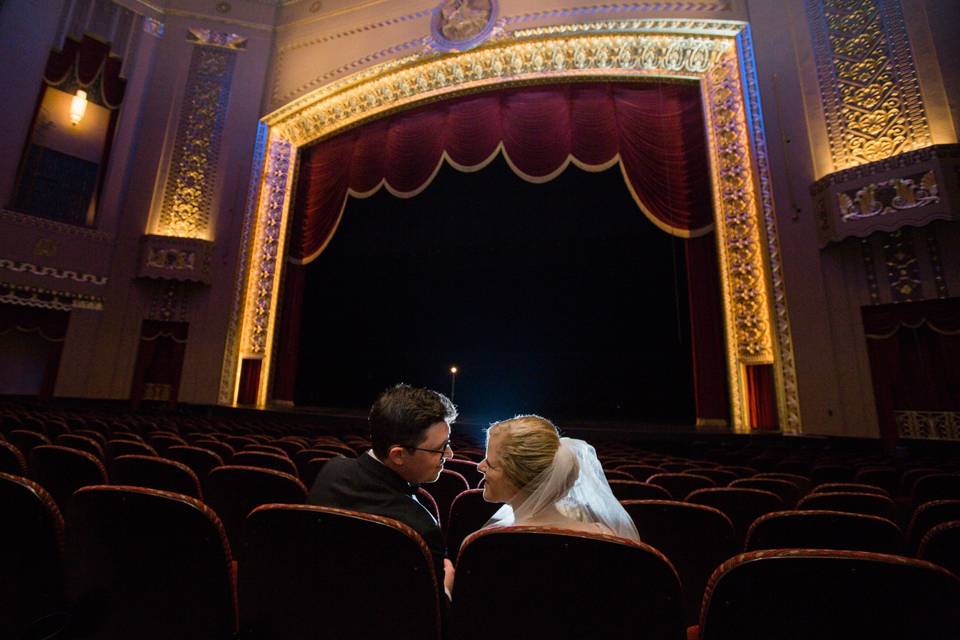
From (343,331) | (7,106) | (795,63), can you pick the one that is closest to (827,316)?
(795,63)

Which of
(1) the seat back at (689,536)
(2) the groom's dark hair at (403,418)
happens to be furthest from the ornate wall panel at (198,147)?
(1) the seat back at (689,536)

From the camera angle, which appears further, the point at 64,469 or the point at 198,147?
the point at 198,147

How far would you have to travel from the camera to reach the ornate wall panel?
10.2 metres

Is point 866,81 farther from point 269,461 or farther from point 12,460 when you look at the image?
point 12,460

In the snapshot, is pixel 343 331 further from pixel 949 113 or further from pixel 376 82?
pixel 949 113

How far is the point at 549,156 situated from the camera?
30.0 feet

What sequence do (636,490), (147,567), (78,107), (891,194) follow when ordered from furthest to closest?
(78,107) → (891,194) → (636,490) → (147,567)

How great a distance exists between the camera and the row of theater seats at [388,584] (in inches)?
31.3

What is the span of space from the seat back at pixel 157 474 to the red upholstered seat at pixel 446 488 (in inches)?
40.4

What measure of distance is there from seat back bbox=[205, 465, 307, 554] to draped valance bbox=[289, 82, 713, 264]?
316 inches

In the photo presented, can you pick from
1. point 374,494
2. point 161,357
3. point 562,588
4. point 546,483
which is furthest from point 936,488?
point 161,357

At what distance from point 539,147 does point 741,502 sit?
324 inches

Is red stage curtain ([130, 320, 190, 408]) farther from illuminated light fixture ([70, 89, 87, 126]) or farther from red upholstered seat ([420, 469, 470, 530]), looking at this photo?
red upholstered seat ([420, 469, 470, 530])

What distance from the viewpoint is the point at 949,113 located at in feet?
20.0
